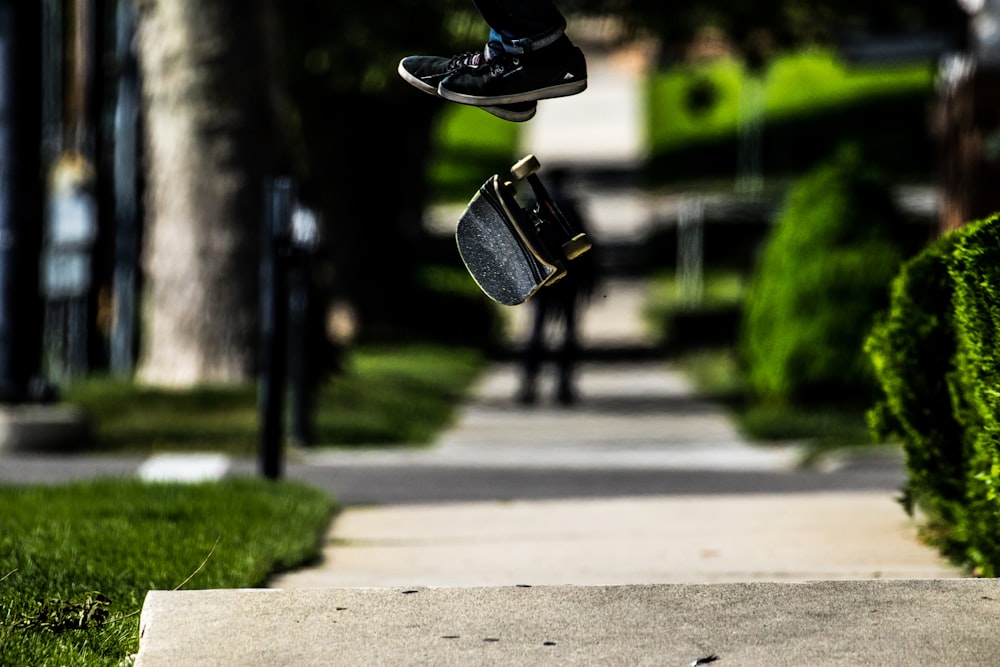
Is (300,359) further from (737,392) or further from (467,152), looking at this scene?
(467,152)

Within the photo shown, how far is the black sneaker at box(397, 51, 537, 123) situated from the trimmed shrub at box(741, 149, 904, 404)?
27.3ft

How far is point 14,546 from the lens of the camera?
6367mm

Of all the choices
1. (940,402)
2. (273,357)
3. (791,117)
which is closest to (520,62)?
(940,402)

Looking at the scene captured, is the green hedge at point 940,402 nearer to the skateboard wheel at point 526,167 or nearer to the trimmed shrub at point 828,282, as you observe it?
the skateboard wheel at point 526,167

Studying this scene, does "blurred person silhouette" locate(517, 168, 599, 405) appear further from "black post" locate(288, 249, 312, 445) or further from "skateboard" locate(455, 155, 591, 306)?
"skateboard" locate(455, 155, 591, 306)

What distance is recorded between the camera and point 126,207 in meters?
18.6

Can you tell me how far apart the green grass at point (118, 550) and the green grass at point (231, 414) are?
3.61 meters

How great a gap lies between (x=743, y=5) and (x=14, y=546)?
15.8 meters

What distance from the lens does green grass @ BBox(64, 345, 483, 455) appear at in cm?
1262

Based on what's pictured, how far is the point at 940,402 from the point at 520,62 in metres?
2.05

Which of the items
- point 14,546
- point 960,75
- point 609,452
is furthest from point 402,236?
point 14,546

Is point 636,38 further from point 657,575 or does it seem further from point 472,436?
point 657,575

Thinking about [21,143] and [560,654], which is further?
[21,143]

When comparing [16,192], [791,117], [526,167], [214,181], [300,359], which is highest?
[791,117]
